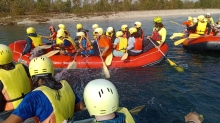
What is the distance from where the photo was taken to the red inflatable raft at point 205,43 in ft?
34.3

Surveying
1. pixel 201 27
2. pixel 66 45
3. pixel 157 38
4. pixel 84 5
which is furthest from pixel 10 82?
pixel 84 5

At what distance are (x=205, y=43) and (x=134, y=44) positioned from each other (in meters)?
4.04

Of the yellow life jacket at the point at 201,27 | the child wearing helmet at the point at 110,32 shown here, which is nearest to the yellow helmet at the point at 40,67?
the child wearing helmet at the point at 110,32

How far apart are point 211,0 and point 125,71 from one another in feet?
212

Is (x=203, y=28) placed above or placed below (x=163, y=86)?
above

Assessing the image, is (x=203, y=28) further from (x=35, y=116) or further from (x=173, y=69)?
(x=35, y=116)

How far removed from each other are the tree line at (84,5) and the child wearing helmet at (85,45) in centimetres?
3591

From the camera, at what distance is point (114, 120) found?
6.64 ft

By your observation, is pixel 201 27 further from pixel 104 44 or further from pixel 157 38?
pixel 104 44

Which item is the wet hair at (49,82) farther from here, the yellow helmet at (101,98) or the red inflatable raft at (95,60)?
the red inflatable raft at (95,60)

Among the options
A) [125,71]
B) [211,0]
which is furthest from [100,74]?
[211,0]

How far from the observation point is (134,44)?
345 inches

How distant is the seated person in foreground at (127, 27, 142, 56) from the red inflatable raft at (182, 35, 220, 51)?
3.74 metres

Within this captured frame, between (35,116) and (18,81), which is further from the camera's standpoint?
(18,81)
